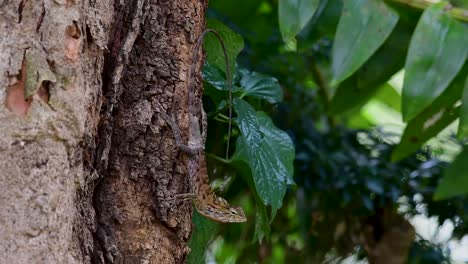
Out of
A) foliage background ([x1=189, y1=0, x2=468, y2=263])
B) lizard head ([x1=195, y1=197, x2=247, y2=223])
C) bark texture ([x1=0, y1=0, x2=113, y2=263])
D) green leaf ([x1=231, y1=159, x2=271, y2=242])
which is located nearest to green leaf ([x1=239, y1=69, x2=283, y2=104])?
foliage background ([x1=189, y1=0, x2=468, y2=263])

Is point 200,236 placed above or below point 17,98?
below

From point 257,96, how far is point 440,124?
42 centimetres

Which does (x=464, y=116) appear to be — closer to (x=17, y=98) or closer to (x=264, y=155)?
(x=264, y=155)

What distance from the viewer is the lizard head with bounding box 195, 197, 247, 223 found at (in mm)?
1126

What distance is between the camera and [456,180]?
1.46 meters

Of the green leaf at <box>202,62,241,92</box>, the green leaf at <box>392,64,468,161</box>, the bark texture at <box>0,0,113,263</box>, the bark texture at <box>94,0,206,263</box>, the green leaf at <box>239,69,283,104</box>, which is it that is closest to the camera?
the bark texture at <box>0,0,113,263</box>

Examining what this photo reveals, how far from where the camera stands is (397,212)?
195 centimetres

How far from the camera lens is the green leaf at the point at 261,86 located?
137 cm

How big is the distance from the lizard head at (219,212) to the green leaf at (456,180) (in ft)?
1.54

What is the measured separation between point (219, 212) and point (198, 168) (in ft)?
0.33

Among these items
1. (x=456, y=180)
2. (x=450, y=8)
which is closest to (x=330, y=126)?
(x=456, y=180)

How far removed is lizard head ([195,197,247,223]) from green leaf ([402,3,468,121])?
12.1 inches

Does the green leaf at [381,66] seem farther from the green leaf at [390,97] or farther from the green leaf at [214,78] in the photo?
the green leaf at [390,97]

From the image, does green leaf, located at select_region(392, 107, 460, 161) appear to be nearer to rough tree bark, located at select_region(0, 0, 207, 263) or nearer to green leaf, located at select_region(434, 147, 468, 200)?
green leaf, located at select_region(434, 147, 468, 200)
